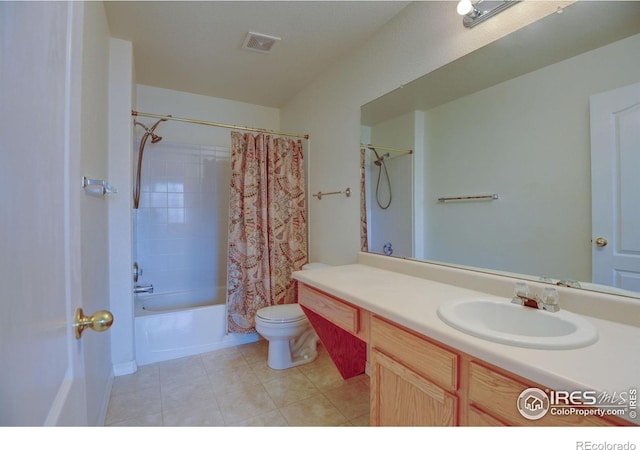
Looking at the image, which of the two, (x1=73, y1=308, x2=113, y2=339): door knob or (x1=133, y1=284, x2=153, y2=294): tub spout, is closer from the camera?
(x1=73, y1=308, x2=113, y2=339): door knob

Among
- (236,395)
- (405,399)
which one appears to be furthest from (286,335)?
(405,399)

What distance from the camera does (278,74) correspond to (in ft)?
8.52

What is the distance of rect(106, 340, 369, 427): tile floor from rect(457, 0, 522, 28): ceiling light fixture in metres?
2.10

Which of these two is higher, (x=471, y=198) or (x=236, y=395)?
(x=471, y=198)

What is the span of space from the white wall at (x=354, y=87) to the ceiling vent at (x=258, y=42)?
0.55m

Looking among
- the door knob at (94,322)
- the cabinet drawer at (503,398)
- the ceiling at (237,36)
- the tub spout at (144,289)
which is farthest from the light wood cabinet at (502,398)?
the tub spout at (144,289)

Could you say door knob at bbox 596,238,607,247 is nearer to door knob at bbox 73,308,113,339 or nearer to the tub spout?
door knob at bbox 73,308,113,339

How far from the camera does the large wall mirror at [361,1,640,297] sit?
1.02 meters

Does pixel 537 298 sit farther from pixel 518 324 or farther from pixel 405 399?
pixel 405 399

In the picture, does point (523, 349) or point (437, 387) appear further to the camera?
point (437, 387)

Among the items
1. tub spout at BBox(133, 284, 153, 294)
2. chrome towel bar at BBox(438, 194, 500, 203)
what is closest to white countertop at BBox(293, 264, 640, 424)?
chrome towel bar at BBox(438, 194, 500, 203)

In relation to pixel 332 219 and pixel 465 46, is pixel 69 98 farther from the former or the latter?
pixel 332 219

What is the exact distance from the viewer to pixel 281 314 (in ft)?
7.17

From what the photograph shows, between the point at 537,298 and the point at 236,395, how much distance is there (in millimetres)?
1712
